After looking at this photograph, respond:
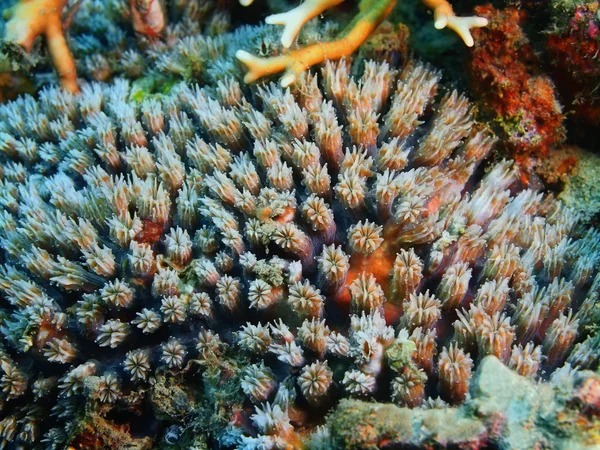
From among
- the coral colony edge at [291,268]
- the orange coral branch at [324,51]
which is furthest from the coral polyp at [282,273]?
the orange coral branch at [324,51]

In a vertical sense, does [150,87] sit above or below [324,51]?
below

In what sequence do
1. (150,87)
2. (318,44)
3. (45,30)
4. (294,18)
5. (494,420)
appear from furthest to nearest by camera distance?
(150,87) → (45,30) → (318,44) → (294,18) → (494,420)

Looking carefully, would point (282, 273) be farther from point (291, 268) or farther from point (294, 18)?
point (294, 18)

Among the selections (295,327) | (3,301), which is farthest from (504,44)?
(3,301)

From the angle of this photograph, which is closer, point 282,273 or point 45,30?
point 282,273

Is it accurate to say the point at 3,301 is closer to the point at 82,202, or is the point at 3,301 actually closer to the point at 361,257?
the point at 82,202

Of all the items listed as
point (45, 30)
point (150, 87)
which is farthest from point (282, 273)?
point (45, 30)
